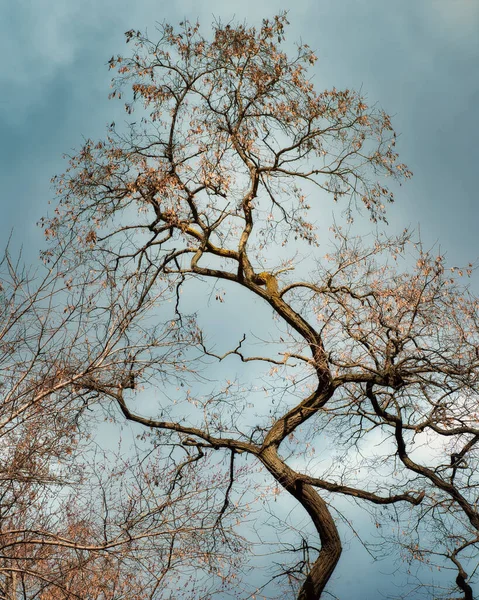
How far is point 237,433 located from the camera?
1002cm

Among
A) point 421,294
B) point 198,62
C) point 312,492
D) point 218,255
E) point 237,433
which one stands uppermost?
point 198,62

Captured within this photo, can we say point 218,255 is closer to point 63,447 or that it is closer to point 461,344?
point 461,344

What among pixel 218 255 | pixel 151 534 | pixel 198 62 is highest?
pixel 198 62

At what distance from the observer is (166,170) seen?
10.4 metres

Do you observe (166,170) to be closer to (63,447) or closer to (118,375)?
(118,375)

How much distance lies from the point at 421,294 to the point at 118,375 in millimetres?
4377

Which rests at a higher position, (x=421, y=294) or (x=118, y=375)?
(x=421, y=294)

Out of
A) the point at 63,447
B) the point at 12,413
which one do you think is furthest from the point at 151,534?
the point at 12,413

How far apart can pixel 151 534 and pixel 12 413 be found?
187 cm

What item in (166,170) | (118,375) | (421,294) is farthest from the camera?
(166,170)

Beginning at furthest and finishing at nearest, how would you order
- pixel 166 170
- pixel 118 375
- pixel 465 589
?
pixel 166 170 < pixel 465 589 < pixel 118 375

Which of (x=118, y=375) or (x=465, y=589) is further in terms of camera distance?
(x=465, y=589)

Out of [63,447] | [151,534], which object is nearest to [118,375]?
[63,447]

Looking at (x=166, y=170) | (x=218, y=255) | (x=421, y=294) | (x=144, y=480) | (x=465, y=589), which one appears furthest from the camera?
(x=218, y=255)
